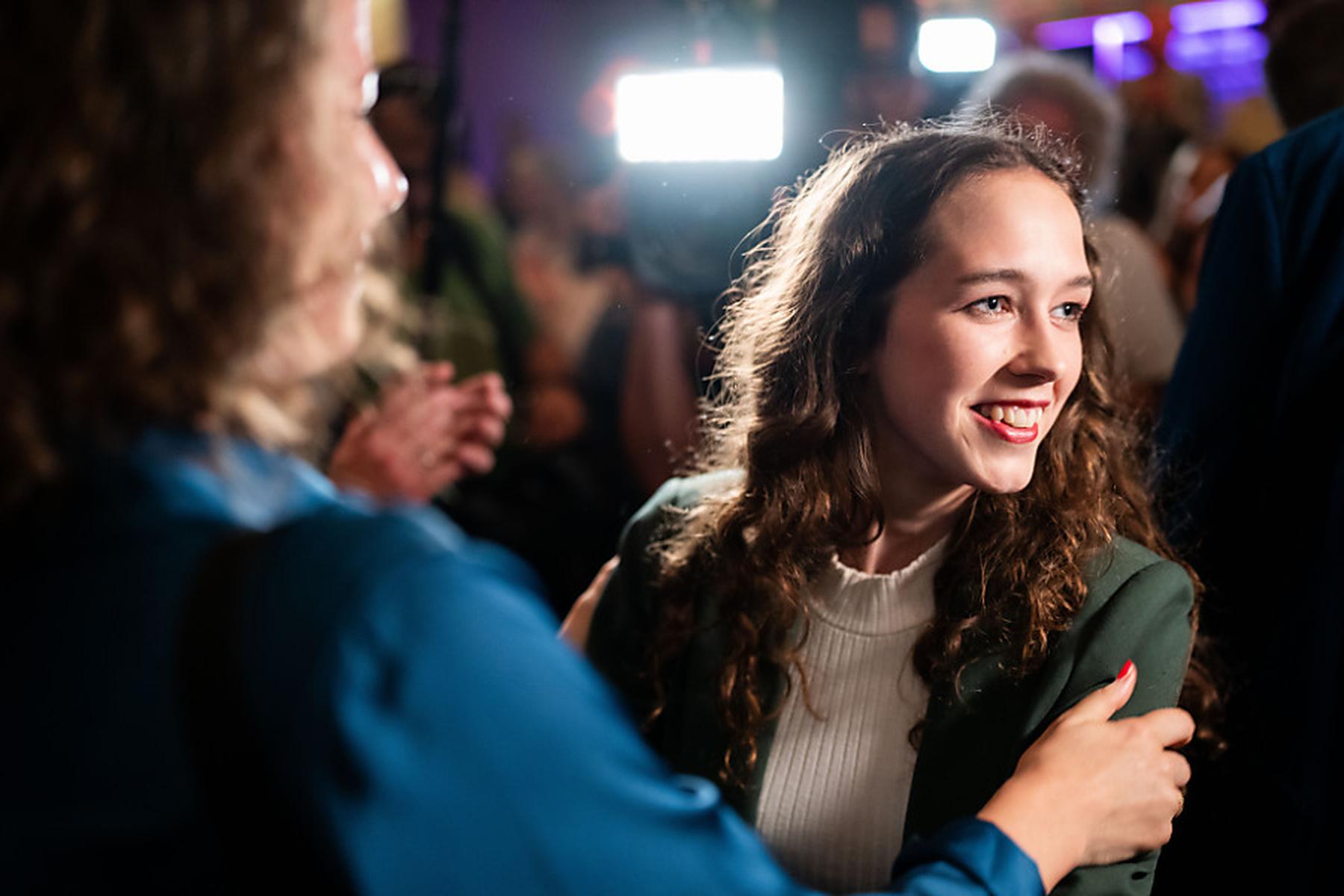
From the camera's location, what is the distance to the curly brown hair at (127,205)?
58 centimetres

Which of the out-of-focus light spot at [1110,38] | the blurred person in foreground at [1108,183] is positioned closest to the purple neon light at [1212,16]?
the out-of-focus light spot at [1110,38]

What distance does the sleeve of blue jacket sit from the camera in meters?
0.58

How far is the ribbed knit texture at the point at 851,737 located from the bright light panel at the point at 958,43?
3.02 m

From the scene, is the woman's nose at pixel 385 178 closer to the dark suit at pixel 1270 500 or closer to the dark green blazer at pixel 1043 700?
the dark green blazer at pixel 1043 700

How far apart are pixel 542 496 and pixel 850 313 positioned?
124 centimetres

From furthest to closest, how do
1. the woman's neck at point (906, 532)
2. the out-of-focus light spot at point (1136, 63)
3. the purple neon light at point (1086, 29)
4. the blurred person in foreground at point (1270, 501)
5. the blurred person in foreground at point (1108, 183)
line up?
the purple neon light at point (1086, 29), the out-of-focus light spot at point (1136, 63), the blurred person in foreground at point (1108, 183), the blurred person in foreground at point (1270, 501), the woman's neck at point (906, 532)

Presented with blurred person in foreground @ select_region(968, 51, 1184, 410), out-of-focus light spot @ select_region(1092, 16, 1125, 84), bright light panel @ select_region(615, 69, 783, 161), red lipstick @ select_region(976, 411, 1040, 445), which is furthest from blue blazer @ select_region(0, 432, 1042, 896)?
out-of-focus light spot @ select_region(1092, 16, 1125, 84)

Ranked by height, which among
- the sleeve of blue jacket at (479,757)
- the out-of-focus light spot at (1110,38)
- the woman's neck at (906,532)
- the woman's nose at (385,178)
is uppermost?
the out-of-focus light spot at (1110,38)

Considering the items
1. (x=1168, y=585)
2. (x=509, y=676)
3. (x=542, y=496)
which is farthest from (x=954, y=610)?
(x=542, y=496)

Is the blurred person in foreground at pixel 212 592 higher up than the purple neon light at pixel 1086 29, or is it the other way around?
the purple neon light at pixel 1086 29

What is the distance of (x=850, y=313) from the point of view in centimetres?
140

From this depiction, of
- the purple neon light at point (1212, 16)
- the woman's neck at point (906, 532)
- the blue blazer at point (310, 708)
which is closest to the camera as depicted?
the blue blazer at point (310, 708)

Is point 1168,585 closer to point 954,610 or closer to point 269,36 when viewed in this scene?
point 954,610

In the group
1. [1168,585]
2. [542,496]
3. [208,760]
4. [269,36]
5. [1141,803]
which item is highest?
[269,36]
